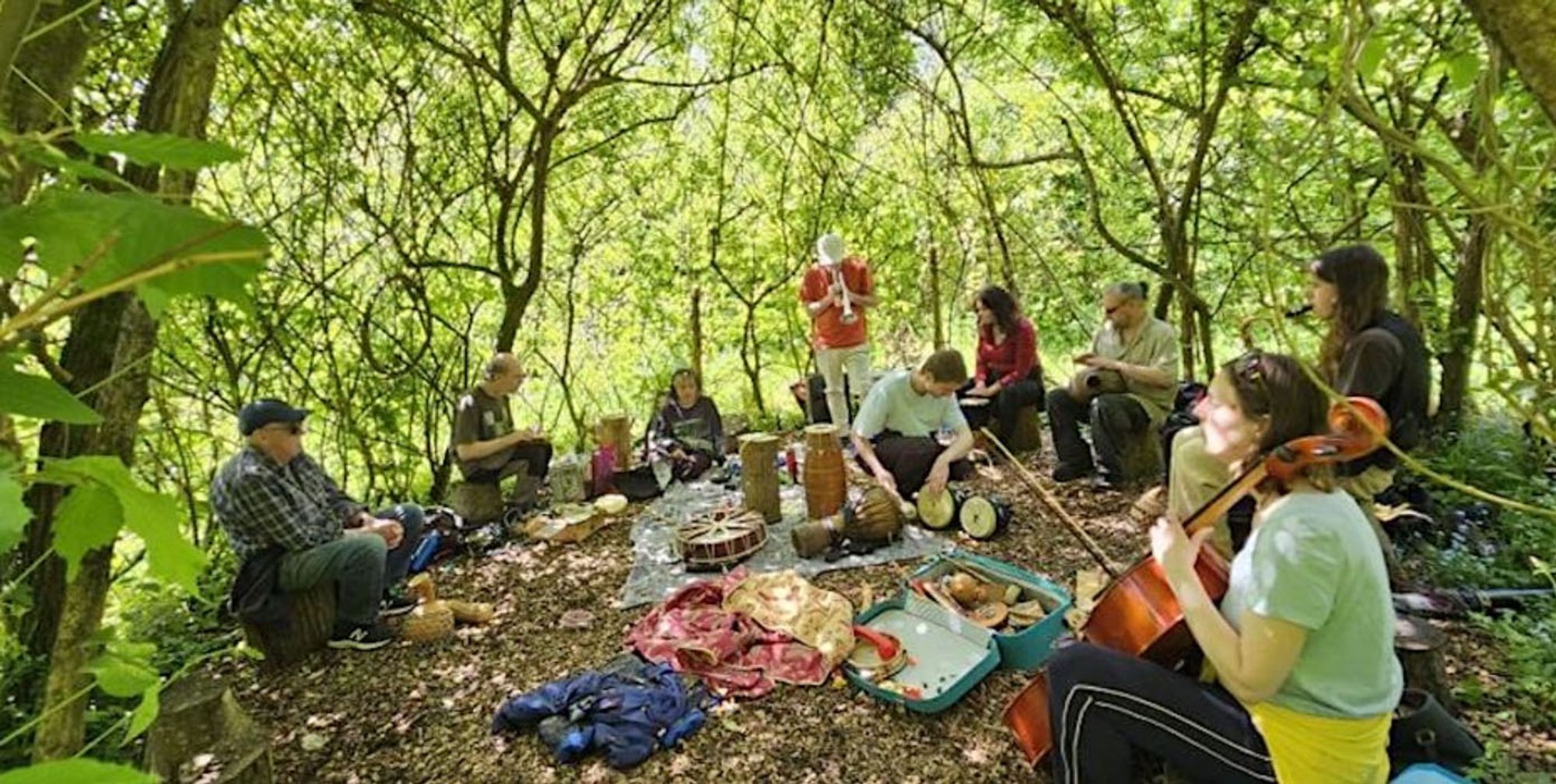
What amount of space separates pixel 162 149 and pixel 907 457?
3.96m

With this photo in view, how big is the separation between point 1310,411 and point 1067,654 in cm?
85

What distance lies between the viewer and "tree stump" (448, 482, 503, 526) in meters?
4.73

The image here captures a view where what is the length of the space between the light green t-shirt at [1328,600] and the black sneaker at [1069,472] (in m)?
3.02

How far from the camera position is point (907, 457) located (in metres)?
4.20

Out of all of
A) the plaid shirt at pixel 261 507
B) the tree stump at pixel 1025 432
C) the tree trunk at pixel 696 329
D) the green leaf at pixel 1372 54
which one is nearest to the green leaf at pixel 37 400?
the green leaf at pixel 1372 54

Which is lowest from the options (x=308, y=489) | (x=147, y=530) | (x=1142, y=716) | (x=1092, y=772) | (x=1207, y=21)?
(x=1092, y=772)

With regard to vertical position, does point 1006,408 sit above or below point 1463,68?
below

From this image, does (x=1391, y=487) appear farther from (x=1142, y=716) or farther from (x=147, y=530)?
(x=147, y=530)

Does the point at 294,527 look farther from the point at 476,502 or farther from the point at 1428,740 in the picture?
the point at 1428,740

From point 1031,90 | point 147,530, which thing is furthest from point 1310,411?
point 1031,90

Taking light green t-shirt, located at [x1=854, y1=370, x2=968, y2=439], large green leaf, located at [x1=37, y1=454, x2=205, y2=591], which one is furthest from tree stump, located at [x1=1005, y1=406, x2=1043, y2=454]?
large green leaf, located at [x1=37, y1=454, x2=205, y2=591]

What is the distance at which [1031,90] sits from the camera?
654 cm

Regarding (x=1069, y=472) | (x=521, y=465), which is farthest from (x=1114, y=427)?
(x=521, y=465)

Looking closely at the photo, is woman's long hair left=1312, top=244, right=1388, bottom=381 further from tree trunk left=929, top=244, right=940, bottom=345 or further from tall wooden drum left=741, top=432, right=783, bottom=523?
tree trunk left=929, top=244, right=940, bottom=345
